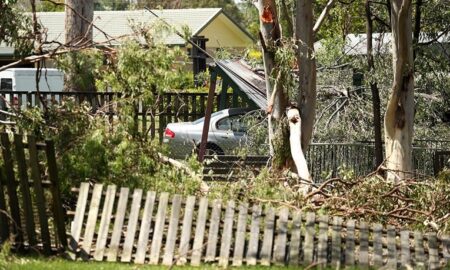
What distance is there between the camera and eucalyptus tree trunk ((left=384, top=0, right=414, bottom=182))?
13.1m

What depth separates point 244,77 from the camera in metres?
17.9

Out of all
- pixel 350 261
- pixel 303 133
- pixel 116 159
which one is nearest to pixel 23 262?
pixel 116 159

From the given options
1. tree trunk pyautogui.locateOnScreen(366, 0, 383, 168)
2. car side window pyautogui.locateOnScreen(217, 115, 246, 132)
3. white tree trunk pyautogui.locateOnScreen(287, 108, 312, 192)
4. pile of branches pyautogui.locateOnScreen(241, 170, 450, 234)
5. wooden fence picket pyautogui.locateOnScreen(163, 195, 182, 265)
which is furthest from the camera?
car side window pyautogui.locateOnScreen(217, 115, 246, 132)

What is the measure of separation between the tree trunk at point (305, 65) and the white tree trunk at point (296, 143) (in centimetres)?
24

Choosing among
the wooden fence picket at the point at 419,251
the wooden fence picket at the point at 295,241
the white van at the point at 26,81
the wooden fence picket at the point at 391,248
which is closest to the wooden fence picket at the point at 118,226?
the wooden fence picket at the point at 295,241

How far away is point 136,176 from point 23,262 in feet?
7.96

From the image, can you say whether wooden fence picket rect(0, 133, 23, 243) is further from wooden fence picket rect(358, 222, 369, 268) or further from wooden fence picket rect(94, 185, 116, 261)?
wooden fence picket rect(358, 222, 369, 268)

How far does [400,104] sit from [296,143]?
7.40 ft

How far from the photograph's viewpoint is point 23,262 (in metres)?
7.70

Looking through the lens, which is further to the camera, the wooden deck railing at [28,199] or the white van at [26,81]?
the white van at [26,81]

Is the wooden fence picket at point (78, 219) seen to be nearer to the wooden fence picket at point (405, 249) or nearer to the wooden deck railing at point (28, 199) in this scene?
the wooden deck railing at point (28, 199)

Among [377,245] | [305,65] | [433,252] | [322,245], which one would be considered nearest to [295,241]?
[322,245]

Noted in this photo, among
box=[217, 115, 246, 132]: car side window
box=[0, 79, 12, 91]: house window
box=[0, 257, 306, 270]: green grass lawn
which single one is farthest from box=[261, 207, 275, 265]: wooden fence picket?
box=[0, 79, 12, 91]: house window

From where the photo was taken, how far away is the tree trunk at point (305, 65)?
13172mm
